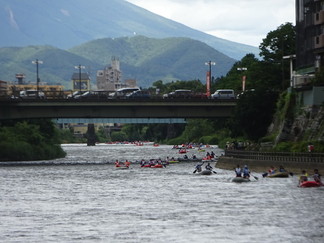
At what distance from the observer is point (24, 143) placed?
586ft

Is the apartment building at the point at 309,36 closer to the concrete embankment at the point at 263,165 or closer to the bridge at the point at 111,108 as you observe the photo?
the concrete embankment at the point at 263,165

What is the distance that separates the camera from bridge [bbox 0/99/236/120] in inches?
6107

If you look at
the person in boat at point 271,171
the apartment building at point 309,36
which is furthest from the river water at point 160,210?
the apartment building at point 309,36

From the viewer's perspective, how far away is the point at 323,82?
12506cm

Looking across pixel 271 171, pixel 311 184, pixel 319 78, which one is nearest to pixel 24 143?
pixel 319 78

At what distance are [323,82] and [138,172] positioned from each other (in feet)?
94.2

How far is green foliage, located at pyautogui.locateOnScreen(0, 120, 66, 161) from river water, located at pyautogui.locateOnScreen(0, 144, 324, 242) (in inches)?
2162

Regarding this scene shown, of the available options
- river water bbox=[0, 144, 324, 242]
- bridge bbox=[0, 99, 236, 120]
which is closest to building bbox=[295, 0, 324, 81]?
bridge bbox=[0, 99, 236, 120]

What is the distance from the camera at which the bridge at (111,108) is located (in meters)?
155

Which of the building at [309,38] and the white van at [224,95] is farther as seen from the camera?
the white van at [224,95]

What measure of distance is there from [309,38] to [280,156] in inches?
1249

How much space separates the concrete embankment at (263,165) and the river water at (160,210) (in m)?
2.28

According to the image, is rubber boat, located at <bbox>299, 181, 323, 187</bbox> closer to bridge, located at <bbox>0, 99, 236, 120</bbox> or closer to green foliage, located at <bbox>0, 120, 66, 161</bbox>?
bridge, located at <bbox>0, 99, 236, 120</bbox>

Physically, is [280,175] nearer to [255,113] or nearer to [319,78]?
[319,78]
